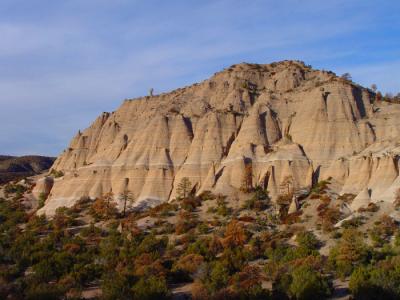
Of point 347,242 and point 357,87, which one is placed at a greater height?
point 357,87

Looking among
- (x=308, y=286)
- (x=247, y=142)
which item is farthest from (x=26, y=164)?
(x=308, y=286)

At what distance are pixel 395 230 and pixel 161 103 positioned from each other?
47.5 meters

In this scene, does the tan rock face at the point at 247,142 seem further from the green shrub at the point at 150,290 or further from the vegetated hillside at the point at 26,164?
the vegetated hillside at the point at 26,164

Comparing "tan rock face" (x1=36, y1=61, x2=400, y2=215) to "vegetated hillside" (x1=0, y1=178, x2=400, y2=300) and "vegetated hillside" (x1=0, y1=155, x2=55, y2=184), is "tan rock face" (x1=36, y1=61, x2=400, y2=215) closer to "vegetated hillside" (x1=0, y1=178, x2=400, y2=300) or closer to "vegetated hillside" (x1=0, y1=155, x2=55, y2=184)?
"vegetated hillside" (x1=0, y1=178, x2=400, y2=300)

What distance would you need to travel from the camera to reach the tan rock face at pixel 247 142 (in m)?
67.9

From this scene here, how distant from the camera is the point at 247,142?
74438mm

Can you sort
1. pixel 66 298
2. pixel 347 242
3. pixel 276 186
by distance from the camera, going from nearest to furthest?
pixel 66 298 < pixel 347 242 < pixel 276 186

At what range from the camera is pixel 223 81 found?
296ft

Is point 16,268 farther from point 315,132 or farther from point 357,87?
point 357,87

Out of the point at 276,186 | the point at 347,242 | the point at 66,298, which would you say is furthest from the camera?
the point at 276,186

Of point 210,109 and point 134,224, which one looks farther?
point 210,109

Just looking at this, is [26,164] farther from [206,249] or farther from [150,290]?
[150,290]

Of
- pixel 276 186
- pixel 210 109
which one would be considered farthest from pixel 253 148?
pixel 210 109

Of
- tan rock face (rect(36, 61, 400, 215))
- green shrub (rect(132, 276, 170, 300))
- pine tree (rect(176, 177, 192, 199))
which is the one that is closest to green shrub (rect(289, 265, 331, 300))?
green shrub (rect(132, 276, 170, 300))
